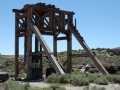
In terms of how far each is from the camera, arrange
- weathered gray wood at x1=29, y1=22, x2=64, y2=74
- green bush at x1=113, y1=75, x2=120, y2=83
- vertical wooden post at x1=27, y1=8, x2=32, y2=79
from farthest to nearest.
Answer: vertical wooden post at x1=27, y1=8, x2=32, y2=79 → weathered gray wood at x1=29, y1=22, x2=64, y2=74 → green bush at x1=113, y1=75, x2=120, y2=83

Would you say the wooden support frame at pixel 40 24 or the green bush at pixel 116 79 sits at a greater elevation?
the wooden support frame at pixel 40 24

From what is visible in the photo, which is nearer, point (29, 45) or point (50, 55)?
point (50, 55)

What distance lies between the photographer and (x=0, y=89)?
12.4 metres

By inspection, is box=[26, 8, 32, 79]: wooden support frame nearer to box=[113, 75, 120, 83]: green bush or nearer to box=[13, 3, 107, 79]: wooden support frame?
box=[13, 3, 107, 79]: wooden support frame

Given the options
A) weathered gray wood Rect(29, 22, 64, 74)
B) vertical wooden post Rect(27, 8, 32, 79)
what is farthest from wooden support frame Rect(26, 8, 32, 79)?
weathered gray wood Rect(29, 22, 64, 74)

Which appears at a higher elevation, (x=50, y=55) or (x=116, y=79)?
(x=50, y=55)

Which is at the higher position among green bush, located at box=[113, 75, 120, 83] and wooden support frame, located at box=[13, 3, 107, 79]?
wooden support frame, located at box=[13, 3, 107, 79]

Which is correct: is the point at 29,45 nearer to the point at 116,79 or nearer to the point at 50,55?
the point at 50,55

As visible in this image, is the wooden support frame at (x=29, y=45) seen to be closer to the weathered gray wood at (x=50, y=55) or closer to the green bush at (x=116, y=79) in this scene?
the weathered gray wood at (x=50, y=55)

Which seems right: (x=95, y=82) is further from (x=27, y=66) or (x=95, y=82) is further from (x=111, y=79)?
(x=27, y=66)

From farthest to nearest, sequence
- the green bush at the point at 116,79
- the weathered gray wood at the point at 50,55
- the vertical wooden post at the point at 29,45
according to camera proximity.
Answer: the vertical wooden post at the point at 29,45, the weathered gray wood at the point at 50,55, the green bush at the point at 116,79

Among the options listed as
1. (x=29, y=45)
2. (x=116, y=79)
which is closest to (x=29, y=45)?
(x=29, y=45)

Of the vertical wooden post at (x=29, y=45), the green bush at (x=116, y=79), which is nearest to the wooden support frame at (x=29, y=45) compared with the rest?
the vertical wooden post at (x=29, y=45)

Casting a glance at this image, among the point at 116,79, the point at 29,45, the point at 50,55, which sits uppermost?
the point at 29,45
